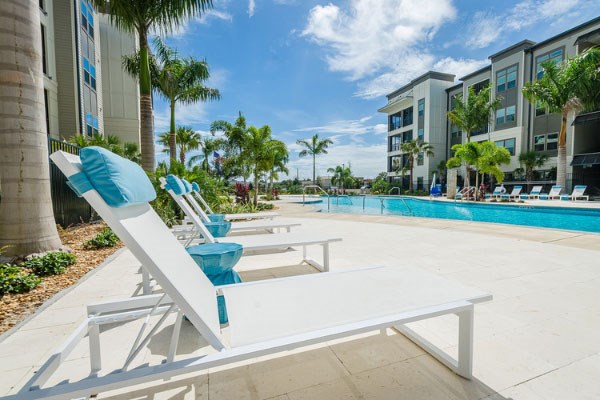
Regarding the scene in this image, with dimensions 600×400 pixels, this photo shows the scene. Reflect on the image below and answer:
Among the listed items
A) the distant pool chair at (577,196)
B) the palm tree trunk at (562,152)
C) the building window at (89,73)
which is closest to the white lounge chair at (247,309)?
the building window at (89,73)

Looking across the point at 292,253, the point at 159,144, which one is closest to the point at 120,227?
the point at 292,253

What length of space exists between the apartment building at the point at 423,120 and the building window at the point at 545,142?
381 inches

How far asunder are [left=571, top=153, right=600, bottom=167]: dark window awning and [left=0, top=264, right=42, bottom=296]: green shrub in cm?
2746

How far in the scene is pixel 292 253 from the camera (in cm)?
483

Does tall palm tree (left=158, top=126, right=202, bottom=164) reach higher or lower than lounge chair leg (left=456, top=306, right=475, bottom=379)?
higher

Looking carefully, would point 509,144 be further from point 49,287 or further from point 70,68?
point 70,68

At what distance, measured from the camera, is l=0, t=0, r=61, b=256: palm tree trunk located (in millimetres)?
3543

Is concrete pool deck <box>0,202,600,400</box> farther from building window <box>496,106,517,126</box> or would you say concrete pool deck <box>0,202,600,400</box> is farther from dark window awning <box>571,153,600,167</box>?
building window <box>496,106,517,126</box>

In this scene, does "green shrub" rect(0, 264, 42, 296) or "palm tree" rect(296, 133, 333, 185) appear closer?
"green shrub" rect(0, 264, 42, 296)

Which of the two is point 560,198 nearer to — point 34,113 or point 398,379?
point 398,379

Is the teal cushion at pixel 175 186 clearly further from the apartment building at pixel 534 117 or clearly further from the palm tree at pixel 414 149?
the palm tree at pixel 414 149

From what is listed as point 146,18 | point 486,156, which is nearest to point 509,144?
point 486,156

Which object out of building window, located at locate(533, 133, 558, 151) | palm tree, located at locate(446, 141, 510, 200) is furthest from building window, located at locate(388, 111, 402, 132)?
palm tree, located at locate(446, 141, 510, 200)

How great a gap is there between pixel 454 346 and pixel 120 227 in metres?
2.24
